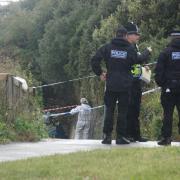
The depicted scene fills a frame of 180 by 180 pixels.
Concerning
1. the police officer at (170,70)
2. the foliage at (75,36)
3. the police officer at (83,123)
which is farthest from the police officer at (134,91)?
the police officer at (83,123)

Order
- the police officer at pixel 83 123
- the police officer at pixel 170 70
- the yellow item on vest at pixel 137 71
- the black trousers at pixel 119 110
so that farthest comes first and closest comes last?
the police officer at pixel 83 123
the yellow item on vest at pixel 137 71
the black trousers at pixel 119 110
the police officer at pixel 170 70

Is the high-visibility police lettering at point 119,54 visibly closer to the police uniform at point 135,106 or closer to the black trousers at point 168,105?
the police uniform at point 135,106

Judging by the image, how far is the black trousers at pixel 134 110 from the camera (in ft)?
32.1

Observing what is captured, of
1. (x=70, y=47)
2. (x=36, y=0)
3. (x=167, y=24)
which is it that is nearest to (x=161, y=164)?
(x=167, y=24)

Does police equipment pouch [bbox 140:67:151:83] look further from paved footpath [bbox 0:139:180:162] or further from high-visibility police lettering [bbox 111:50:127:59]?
paved footpath [bbox 0:139:180:162]

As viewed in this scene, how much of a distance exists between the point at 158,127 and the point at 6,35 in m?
33.6

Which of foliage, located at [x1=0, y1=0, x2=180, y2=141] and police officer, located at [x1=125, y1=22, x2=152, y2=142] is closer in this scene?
police officer, located at [x1=125, y1=22, x2=152, y2=142]

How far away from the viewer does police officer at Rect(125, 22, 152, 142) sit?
373 inches

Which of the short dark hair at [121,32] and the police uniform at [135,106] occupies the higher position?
the short dark hair at [121,32]

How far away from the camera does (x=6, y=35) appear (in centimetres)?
4575

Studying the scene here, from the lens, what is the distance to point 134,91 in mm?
9797

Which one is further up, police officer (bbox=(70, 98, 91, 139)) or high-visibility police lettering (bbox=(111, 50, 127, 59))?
high-visibility police lettering (bbox=(111, 50, 127, 59))

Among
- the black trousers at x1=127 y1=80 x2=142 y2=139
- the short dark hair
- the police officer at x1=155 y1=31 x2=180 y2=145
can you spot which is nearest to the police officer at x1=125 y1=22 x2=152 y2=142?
the black trousers at x1=127 y1=80 x2=142 y2=139

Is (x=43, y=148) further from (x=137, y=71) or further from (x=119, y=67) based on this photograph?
(x=137, y=71)
